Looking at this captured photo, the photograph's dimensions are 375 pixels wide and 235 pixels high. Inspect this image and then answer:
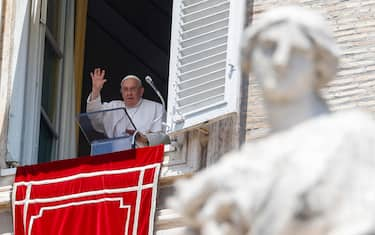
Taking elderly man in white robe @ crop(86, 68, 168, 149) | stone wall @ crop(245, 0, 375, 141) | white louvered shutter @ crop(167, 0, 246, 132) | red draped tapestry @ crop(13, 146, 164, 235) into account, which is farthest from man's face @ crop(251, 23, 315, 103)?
elderly man in white robe @ crop(86, 68, 168, 149)

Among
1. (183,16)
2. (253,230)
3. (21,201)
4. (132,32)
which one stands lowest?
(253,230)

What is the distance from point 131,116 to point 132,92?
1.10 ft

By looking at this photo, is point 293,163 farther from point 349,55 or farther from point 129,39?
point 129,39

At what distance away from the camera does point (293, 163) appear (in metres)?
6.33

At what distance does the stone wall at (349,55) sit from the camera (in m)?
14.9

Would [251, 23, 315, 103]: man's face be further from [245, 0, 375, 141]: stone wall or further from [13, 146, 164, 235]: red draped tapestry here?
[13, 146, 164, 235]: red draped tapestry

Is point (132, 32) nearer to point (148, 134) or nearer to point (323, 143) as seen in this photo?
point (148, 134)

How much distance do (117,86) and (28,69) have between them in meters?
3.81

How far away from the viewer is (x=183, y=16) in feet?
52.2

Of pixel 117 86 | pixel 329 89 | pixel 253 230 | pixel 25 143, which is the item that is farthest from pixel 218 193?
pixel 117 86

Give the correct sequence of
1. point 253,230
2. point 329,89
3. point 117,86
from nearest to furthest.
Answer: point 253,230
point 329,89
point 117,86

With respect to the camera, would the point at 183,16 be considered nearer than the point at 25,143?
Yes

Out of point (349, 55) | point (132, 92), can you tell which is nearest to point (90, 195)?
point (132, 92)

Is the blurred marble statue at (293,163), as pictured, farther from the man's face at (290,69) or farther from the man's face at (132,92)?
the man's face at (132,92)
